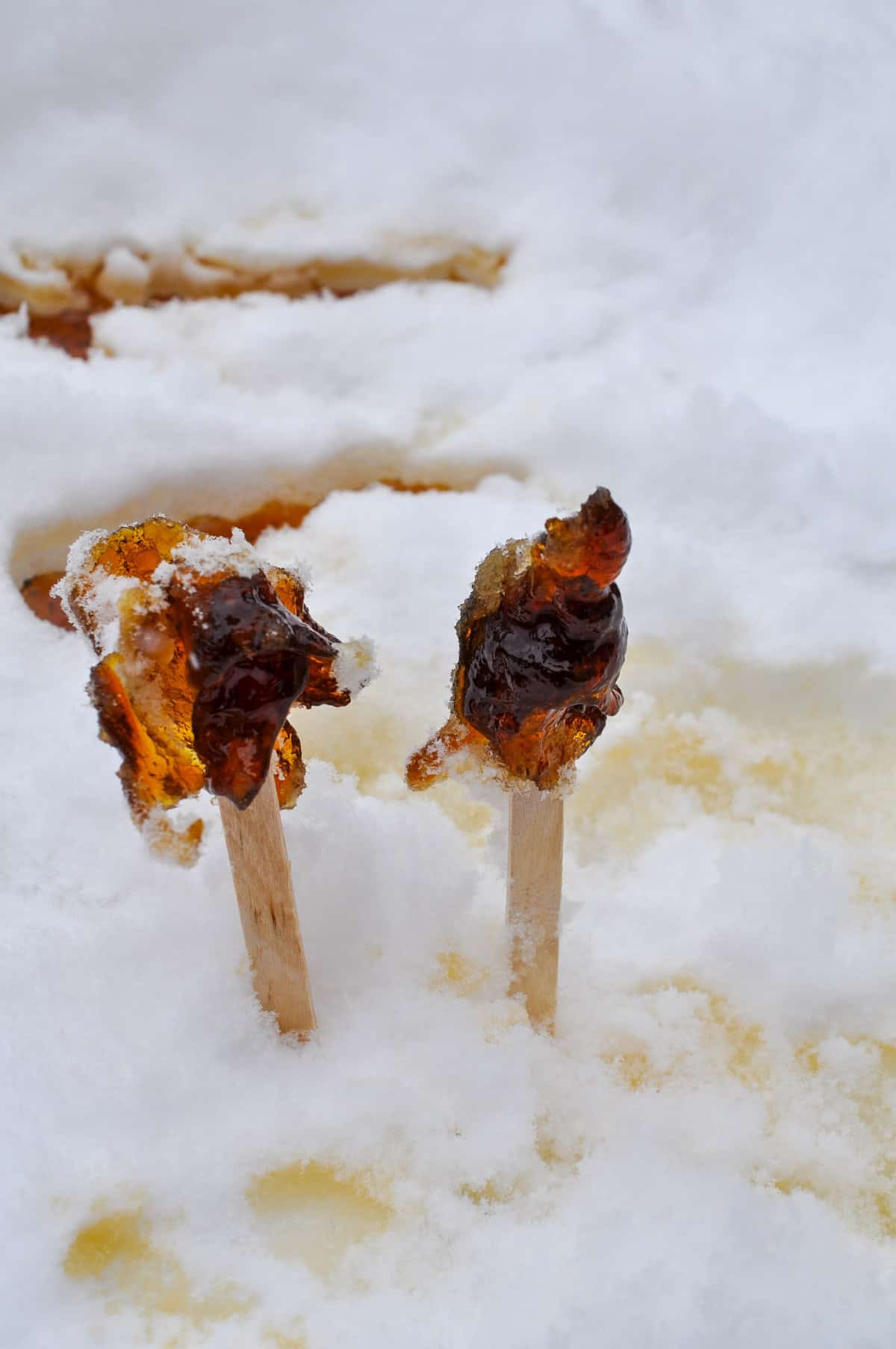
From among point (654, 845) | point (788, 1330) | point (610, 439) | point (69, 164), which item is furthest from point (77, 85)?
point (788, 1330)

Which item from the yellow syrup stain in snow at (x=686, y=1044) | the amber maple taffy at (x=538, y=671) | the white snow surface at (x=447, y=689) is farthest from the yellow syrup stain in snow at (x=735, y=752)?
the amber maple taffy at (x=538, y=671)

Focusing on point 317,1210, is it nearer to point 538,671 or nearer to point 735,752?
point 538,671

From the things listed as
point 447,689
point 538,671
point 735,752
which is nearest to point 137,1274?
point 538,671

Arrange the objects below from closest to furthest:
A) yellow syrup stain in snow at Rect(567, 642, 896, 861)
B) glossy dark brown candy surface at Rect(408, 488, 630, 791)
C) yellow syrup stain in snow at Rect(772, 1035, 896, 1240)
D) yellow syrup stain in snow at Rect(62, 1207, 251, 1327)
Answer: glossy dark brown candy surface at Rect(408, 488, 630, 791) < yellow syrup stain in snow at Rect(62, 1207, 251, 1327) < yellow syrup stain in snow at Rect(772, 1035, 896, 1240) < yellow syrup stain in snow at Rect(567, 642, 896, 861)

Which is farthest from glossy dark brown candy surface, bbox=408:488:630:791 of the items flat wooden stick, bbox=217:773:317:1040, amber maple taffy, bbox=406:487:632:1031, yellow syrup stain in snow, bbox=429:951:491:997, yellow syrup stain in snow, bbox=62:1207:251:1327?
yellow syrup stain in snow, bbox=62:1207:251:1327

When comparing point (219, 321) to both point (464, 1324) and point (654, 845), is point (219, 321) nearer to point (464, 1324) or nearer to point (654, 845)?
point (654, 845)

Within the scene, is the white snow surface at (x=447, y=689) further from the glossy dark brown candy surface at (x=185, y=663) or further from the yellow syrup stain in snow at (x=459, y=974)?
the glossy dark brown candy surface at (x=185, y=663)

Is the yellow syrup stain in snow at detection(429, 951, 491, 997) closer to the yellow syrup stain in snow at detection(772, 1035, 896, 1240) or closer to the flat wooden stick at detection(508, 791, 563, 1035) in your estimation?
the flat wooden stick at detection(508, 791, 563, 1035)
